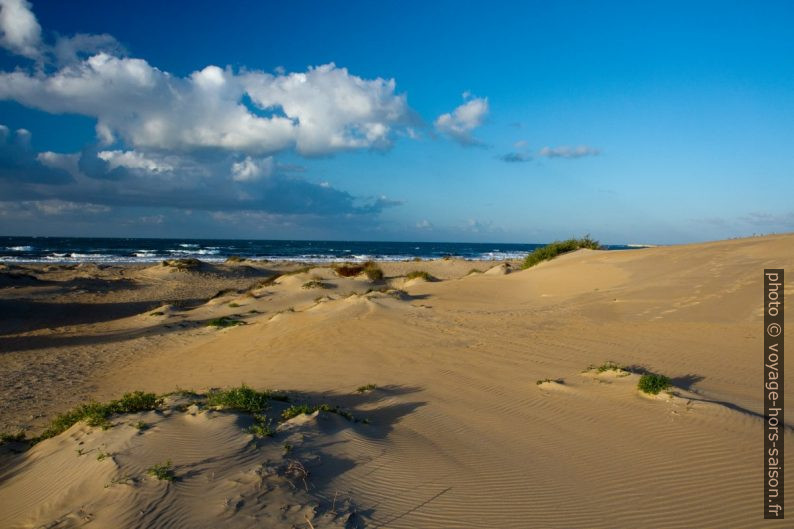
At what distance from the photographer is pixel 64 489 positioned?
4.58 metres

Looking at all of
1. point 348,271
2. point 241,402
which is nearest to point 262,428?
point 241,402

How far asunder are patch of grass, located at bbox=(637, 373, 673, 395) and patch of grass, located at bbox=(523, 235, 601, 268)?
19.2 meters

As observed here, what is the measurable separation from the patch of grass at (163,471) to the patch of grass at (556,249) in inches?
956

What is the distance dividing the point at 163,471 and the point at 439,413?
13.2 ft

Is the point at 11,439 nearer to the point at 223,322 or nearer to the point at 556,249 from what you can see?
the point at 223,322

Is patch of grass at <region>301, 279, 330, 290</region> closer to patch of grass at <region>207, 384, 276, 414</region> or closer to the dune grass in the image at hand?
the dune grass

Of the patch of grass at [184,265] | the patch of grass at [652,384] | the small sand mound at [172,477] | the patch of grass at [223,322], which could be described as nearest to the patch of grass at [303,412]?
the small sand mound at [172,477]

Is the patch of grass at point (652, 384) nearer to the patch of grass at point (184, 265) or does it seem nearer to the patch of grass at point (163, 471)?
the patch of grass at point (163, 471)

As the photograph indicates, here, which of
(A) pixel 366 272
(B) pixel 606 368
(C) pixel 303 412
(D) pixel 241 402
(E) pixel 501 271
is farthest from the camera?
(A) pixel 366 272

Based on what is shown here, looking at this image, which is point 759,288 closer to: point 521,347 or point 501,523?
point 521,347

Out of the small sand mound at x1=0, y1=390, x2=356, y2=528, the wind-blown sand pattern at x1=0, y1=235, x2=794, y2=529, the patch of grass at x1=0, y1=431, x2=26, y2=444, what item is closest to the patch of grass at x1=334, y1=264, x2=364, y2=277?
the wind-blown sand pattern at x1=0, y1=235, x2=794, y2=529

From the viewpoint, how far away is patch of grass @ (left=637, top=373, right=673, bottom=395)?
299 inches

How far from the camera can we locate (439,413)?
734cm

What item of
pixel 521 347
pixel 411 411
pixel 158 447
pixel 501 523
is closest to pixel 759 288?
pixel 521 347
